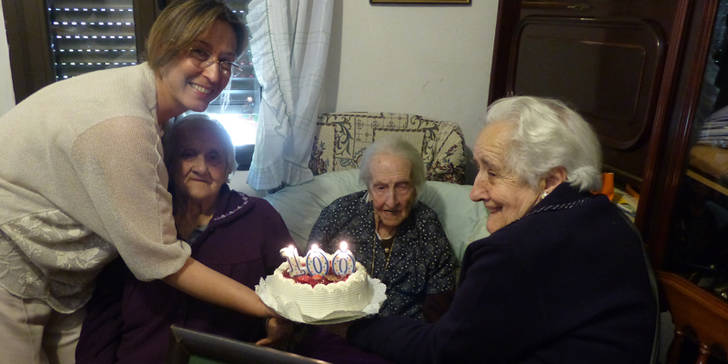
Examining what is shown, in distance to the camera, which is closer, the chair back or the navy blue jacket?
the navy blue jacket

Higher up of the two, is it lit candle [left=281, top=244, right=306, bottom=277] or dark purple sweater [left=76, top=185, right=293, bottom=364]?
lit candle [left=281, top=244, right=306, bottom=277]

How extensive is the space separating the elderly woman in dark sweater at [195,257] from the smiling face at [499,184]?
0.78 metres

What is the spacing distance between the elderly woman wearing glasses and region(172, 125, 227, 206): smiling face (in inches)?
11.1

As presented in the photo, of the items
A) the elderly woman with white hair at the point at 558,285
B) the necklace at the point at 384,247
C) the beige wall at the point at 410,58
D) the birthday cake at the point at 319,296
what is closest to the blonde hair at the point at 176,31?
the birthday cake at the point at 319,296

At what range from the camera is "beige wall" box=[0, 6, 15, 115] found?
8.39ft

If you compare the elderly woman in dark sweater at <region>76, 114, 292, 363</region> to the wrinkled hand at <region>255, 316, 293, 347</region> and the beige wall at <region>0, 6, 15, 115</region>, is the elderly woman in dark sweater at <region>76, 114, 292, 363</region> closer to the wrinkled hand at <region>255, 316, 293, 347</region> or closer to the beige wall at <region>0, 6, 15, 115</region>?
the wrinkled hand at <region>255, 316, 293, 347</region>

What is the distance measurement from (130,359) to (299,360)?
47.0 inches

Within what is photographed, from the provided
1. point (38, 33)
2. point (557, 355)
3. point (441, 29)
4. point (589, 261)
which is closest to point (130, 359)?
point (557, 355)

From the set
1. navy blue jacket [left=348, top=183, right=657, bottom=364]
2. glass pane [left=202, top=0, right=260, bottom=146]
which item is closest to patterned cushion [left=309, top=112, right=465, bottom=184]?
glass pane [left=202, top=0, right=260, bottom=146]

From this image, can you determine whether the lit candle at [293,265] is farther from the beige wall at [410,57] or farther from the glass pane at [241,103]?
the beige wall at [410,57]

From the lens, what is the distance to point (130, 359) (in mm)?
1650

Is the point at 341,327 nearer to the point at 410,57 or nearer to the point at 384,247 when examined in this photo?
the point at 384,247

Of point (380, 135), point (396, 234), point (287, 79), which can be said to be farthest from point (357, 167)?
point (396, 234)

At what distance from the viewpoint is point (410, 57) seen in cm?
Result: 302
